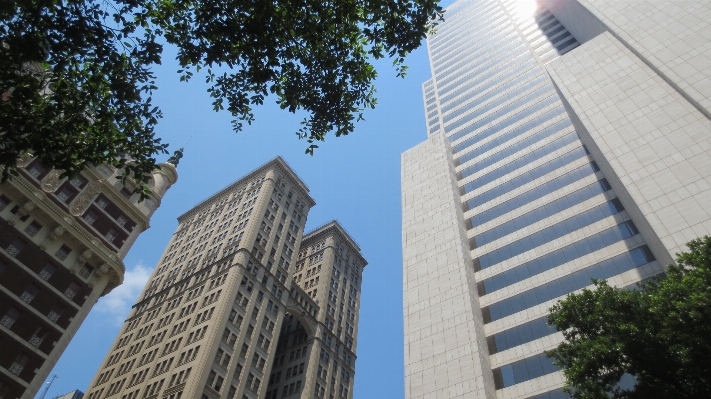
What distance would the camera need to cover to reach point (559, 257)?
37000mm

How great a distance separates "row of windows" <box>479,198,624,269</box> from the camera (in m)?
37.5

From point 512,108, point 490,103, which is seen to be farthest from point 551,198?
point 490,103

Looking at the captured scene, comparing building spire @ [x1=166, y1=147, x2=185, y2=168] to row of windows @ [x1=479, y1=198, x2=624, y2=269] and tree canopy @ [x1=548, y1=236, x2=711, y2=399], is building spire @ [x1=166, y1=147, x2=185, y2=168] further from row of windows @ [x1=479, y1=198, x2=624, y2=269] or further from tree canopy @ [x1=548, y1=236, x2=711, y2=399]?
tree canopy @ [x1=548, y1=236, x2=711, y2=399]

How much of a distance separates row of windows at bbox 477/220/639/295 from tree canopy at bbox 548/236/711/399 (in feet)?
61.1

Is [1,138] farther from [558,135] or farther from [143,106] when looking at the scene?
[558,135]

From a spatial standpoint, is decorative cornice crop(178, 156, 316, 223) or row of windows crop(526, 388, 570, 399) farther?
decorative cornice crop(178, 156, 316, 223)

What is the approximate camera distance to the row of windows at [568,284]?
3309 centimetres

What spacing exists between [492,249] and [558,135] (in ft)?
48.3

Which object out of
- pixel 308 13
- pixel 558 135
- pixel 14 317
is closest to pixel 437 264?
pixel 558 135

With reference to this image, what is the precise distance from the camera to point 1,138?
13.6 m

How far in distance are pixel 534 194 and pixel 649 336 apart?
28.7 meters

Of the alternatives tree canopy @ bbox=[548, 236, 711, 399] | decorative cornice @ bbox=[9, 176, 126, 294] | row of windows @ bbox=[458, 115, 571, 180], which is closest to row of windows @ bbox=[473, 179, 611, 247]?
row of windows @ bbox=[458, 115, 571, 180]

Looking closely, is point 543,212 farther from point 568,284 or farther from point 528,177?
point 568,284

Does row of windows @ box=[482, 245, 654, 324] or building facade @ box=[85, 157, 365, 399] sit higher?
building facade @ box=[85, 157, 365, 399]
